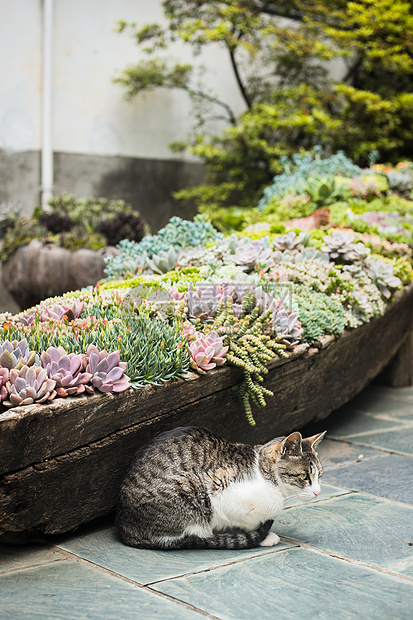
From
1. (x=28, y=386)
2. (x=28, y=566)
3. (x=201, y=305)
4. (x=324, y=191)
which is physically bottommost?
(x=28, y=566)

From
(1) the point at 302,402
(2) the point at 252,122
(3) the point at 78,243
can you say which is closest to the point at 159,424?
(1) the point at 302,402

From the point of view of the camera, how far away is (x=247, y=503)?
2787 millimetres

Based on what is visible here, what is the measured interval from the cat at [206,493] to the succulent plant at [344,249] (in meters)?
2.20

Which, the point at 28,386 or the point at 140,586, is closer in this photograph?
the point at 140,586

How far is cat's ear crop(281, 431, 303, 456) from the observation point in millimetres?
2807

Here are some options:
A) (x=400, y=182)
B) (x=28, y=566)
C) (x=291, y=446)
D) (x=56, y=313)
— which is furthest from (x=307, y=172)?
(x=28, y=566)

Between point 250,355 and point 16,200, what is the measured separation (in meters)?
5.93

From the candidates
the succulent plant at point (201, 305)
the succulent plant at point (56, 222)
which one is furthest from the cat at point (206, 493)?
the succulent plant at point (56, 222)

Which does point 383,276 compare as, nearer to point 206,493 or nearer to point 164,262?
point 164,262

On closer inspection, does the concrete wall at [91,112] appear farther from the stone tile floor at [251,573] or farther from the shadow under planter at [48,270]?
the stone tile floor at [251,573]

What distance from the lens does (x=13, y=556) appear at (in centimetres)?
272

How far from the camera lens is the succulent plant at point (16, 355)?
2.71 metres

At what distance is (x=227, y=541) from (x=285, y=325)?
130cm

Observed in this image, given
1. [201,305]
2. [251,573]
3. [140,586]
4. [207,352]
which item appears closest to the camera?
[140,586]
